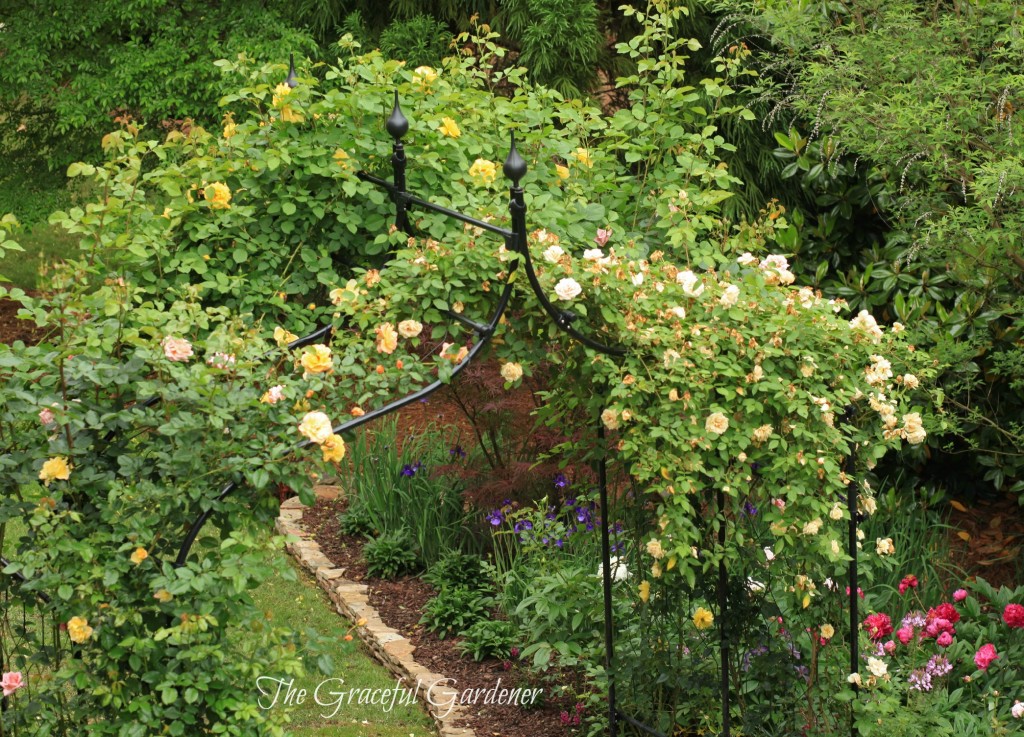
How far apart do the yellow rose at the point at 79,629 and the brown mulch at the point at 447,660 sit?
2.01 meters

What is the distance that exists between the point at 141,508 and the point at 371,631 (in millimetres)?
2617

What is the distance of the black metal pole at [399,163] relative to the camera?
2.85 meters

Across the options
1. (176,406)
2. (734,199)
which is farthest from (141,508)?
(734,199)

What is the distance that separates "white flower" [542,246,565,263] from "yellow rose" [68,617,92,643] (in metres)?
1.36

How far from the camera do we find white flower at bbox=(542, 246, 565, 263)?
2.86 metres

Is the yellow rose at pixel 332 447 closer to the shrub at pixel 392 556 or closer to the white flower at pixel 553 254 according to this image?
the white flower at pixel 553 254

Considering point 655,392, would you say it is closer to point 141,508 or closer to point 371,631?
point 141,508

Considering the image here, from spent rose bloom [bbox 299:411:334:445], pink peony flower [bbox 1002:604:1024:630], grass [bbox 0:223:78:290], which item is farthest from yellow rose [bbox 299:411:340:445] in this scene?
grass [bbox 0:223:78:290]

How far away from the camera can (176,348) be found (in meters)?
2.55

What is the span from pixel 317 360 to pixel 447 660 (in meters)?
2.49

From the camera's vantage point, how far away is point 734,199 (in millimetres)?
6934

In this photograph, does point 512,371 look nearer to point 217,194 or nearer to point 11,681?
point 217,194

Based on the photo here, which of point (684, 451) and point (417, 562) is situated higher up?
point (684, 451)

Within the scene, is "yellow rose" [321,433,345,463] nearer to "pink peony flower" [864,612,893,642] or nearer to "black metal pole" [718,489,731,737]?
"black metal pole" [718,489,731,737]
